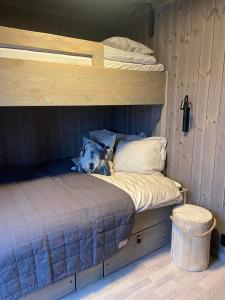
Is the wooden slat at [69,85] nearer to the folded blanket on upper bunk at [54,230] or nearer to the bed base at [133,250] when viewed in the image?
the folded blanket on upper bunk at [54,230]

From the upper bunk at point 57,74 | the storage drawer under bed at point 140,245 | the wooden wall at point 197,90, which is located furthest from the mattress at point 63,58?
the storage drawer under bed at point 140,245

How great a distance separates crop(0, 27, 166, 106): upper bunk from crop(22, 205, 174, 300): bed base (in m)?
0.99

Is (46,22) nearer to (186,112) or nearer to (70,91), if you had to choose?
(70,91)

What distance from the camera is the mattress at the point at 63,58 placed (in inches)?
53.5

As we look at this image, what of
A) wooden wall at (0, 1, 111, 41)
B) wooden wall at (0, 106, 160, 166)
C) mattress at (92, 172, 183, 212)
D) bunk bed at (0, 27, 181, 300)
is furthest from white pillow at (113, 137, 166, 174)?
wooden wall at (0, 1, 111, 41)

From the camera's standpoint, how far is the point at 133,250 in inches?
69.7

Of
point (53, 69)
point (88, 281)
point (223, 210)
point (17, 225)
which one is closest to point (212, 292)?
point (223, 210)

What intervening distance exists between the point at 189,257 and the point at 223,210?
0.47m

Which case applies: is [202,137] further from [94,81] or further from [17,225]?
[17,225]

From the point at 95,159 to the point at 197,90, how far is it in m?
1.07

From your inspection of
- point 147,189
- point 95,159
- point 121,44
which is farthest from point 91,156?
point 121,44

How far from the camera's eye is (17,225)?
4.03ft

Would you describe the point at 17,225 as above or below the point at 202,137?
below

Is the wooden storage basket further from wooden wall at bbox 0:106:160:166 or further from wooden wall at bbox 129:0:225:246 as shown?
wooden wall at bbox 0:106:160:166
